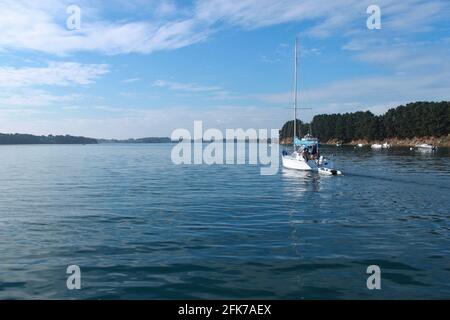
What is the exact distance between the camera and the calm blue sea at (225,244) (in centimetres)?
1519

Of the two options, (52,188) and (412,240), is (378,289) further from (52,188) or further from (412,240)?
(52,188)

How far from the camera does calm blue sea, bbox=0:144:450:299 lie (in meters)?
15.2

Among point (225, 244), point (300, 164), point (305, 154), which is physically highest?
point (305, 154)

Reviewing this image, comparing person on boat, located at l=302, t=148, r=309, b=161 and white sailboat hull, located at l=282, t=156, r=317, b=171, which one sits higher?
person on boat, located at l=302, t=148, r=309, b=161

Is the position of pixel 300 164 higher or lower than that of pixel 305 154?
lower

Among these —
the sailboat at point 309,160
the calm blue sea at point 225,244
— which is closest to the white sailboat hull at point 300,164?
the sailboat at point 309,160

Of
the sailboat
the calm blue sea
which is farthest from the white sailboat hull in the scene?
the calm blue sea

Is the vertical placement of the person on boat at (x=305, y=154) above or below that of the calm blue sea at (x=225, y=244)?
above

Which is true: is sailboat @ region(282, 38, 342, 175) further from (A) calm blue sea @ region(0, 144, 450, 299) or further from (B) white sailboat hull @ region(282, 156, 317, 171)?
(A) calm blue sea @ region(0, 144, 450, 299)

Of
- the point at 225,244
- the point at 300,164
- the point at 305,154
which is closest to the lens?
the point at 225,244

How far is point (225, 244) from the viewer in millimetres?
21016

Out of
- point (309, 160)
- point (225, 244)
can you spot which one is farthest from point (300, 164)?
point (225, 244)

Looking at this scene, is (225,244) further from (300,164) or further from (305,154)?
(305,154)

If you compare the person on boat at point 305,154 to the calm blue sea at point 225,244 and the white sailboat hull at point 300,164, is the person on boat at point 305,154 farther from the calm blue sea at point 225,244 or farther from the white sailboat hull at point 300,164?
the calm blue sea at point 225,244
